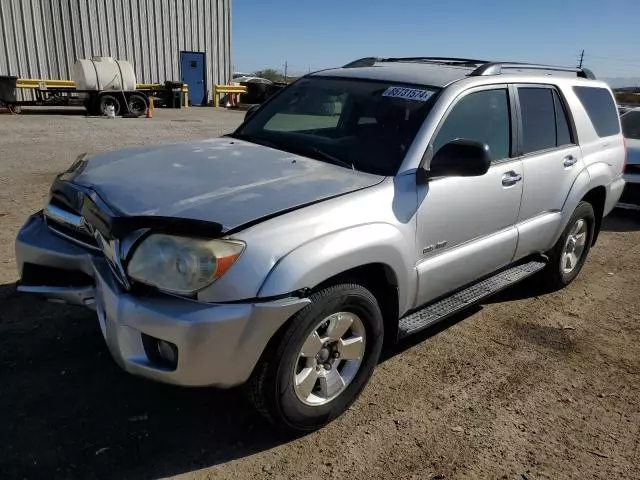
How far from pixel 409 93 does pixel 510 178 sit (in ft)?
3.09

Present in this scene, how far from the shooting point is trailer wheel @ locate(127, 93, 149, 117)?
1902cm

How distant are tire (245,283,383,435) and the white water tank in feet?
60.0

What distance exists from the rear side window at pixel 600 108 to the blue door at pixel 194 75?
22.1m

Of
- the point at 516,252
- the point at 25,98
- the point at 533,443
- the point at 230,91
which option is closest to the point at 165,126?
the point at 25,98

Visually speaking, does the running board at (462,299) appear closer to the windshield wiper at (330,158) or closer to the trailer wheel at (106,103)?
the windshield wiper at (330,158)

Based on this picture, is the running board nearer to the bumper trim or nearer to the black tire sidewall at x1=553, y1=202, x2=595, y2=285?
the black tire sidewall at x1=553, y1=202, x2=595, y2=285

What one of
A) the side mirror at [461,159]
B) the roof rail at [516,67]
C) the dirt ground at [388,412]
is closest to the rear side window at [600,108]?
the roof rail at [516,67]

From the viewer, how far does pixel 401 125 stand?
3277 millimetres

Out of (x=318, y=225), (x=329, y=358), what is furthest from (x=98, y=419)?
(x=318, y=225)

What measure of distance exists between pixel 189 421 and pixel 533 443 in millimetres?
1828

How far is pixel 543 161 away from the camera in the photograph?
405cm

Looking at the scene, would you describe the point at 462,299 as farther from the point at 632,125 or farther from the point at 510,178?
the point at 632,125

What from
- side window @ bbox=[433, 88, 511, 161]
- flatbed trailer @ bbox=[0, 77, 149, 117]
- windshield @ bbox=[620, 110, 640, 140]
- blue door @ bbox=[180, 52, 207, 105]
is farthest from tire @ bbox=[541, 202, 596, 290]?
blue door @ bbox=[180, 52, 207, 105]

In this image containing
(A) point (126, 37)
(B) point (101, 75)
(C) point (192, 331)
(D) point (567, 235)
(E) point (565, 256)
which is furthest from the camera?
(A) point (126, 37)
